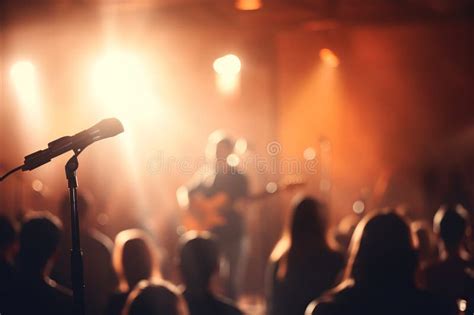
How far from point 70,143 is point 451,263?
2.22 m

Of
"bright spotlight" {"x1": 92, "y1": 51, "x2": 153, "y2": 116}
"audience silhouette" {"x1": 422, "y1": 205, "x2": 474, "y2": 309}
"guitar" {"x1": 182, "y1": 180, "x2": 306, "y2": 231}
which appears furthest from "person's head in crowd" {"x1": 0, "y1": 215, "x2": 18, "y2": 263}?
"bright spotlight" {"x1": 92, "y1": 51, "x2": 153, "y2": 116}

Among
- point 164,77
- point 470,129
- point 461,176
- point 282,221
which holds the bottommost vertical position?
point 282,221

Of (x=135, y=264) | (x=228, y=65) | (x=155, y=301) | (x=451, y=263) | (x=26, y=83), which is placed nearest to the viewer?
(x=155, y=301)

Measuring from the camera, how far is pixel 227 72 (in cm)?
1145

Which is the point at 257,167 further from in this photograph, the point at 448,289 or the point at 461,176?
the point at 448,289

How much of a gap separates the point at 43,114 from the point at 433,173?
6350 millimetres

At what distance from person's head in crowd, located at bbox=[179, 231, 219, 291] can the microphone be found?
98cm

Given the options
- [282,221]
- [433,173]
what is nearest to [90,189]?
[282,221]

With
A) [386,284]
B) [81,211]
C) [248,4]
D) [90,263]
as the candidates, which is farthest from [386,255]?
[248,4]

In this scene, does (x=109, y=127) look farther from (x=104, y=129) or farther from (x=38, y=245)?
(x=38, y=245)

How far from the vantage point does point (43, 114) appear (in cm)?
1109

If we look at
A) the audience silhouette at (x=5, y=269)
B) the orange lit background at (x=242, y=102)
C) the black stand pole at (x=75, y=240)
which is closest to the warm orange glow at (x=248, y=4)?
the orange lit background at (x=242, y=102)

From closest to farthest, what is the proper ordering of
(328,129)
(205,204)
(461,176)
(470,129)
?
1. (205,204)
2. (461,176)
3. (470,129)
4. (328,129)

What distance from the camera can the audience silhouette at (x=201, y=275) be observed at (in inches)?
133
